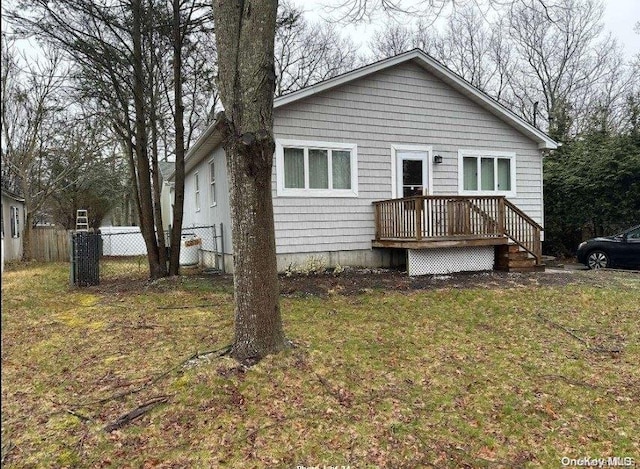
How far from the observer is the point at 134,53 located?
9.20 m

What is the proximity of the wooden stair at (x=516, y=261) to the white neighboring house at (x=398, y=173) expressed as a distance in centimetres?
3

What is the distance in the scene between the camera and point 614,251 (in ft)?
38.3

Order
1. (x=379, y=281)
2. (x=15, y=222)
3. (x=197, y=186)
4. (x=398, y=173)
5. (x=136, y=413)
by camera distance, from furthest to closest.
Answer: (x=15, y=222) < (x=197, y=186) < (x=398, y=173) < (x=379, y=281) < (x=136, y=413)

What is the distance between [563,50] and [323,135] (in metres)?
21.1

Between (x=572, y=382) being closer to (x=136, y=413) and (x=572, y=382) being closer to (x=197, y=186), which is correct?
(x=136, y=413)

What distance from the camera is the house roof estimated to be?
32.0 feet

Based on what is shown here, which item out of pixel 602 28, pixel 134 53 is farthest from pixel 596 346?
pixel 602 28

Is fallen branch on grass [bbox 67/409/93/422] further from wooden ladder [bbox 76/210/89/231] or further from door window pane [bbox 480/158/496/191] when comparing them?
wooden ladder [bbox 76/210/89/231]

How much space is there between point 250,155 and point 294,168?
5840 millimetres

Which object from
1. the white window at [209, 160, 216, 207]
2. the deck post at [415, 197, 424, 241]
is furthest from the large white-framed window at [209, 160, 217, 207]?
the deck post at [415, 197, 424, 241]

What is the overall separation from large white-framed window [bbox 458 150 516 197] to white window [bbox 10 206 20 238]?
17.3 metres

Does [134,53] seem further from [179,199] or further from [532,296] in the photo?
[532,296]

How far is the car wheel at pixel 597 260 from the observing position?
1188 centimetres

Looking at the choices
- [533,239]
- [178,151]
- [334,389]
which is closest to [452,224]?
[533,239]
